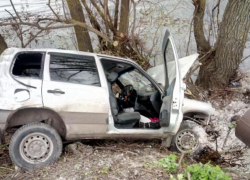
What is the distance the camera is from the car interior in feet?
16.1

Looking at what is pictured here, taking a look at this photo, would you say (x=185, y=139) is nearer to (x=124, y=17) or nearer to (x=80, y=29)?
(x=124, y=17)

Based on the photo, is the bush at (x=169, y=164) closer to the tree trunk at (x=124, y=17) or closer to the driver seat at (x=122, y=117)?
the driver seat at (x=122, y=117)

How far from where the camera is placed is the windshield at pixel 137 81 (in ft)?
17.8

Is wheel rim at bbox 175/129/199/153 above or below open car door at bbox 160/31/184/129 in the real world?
below

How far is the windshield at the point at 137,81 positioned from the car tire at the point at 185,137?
89cm

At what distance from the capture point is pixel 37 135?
4.26 m

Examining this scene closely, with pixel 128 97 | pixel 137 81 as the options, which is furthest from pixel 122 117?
pixel 137 81

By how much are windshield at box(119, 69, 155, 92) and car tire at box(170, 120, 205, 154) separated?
0.89m

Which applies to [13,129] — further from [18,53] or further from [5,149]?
[18,53]

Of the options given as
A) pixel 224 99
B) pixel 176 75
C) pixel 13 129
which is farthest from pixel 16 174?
pixel 224 99

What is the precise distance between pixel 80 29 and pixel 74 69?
393 cm

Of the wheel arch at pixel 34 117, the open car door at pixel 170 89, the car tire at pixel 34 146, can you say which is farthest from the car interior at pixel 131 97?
the car tire at pixel 34 146

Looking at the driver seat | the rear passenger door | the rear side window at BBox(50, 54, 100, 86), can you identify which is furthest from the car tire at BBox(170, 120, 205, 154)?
the rear side window at BBox(50, 54, 100, 86)

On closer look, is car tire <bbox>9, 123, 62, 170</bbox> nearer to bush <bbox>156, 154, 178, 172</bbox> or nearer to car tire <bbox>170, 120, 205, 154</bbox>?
bush <bbox>156, 154, 178, 172</bbox>
